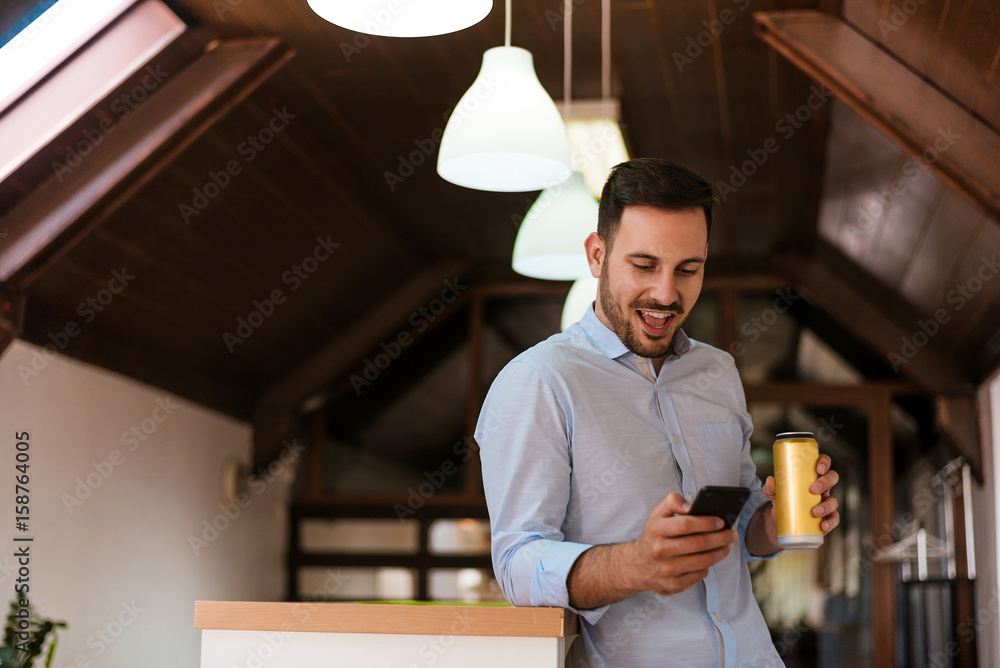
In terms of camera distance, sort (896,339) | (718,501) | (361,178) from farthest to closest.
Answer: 1. (896,339)
2. (361,178)
3. (718,501)

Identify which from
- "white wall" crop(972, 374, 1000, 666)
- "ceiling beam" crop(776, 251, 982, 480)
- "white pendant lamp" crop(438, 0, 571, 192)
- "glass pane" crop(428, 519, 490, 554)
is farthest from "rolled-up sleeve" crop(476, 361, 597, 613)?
"glass pane" crop(428, 519, 490, 554)

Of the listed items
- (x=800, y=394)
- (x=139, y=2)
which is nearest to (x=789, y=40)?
(x=139, y=2)

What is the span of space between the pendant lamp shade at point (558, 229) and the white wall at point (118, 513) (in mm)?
2188

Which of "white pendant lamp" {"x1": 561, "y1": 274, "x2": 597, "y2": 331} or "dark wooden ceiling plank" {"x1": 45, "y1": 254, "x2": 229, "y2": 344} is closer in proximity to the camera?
"white pendant lamp" {"x1": 561, "y1": 274, "x2": 597, "y2": 331}

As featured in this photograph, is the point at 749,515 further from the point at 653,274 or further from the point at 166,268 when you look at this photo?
the point at 166,268

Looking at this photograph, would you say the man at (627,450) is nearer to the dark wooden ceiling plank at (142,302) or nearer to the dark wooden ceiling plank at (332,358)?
the dark wooden ceiling plank at (142,302)

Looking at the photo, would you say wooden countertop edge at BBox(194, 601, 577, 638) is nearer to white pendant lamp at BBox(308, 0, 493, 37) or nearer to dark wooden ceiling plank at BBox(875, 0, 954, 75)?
white pendant lamp at BBox(308, 0, 493, 37)

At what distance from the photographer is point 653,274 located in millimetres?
1442

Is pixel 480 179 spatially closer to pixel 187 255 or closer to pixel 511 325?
pixel 187 255

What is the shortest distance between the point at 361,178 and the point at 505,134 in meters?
2.66

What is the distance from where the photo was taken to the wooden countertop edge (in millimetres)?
1278

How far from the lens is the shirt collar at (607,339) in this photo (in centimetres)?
149

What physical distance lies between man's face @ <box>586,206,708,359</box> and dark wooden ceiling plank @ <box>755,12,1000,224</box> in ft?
6.69

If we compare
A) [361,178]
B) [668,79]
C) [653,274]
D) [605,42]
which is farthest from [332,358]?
[653,274]
